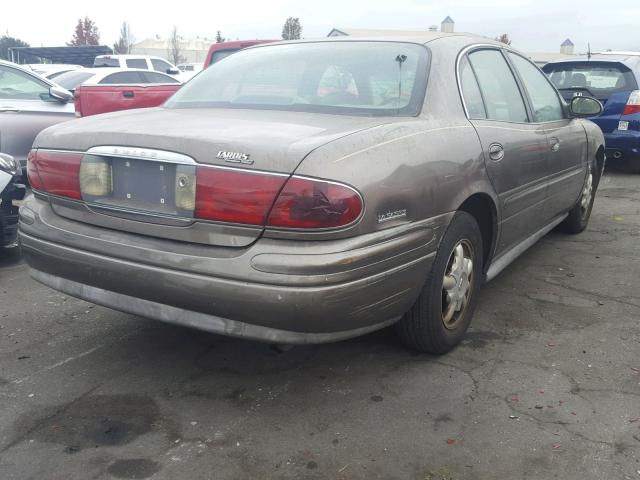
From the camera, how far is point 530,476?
236cm

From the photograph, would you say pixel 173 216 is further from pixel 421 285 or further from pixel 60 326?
pixel 60 326

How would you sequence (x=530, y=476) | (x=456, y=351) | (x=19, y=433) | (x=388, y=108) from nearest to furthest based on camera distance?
(x=530, y=476) → (x=19, y=433) → (x=388, y=108) → (x=456, y=351)

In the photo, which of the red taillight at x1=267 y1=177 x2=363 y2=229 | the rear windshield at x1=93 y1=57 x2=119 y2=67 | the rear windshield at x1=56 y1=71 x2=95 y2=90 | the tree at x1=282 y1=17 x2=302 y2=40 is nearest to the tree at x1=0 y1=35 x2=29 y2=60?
the tree at x1=282 y1=17 x2=302 y2=40

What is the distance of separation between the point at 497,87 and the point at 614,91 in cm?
574

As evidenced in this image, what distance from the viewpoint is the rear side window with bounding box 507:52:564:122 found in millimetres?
4324

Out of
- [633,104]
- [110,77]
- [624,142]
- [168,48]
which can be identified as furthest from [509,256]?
[168,48]

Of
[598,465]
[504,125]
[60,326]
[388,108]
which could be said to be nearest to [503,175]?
[504,125]

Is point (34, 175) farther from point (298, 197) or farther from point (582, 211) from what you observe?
point (582, 211)

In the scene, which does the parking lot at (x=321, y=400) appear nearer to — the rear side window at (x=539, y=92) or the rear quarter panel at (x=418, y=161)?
the rear quarter panel at (x=418, y=161)

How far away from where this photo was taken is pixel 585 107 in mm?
4887

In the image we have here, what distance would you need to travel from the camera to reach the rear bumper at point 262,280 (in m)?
2.43

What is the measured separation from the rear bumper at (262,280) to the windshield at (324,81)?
0.70 m

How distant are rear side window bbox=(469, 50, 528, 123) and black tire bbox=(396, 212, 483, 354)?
0.76m

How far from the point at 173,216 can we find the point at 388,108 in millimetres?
1151
